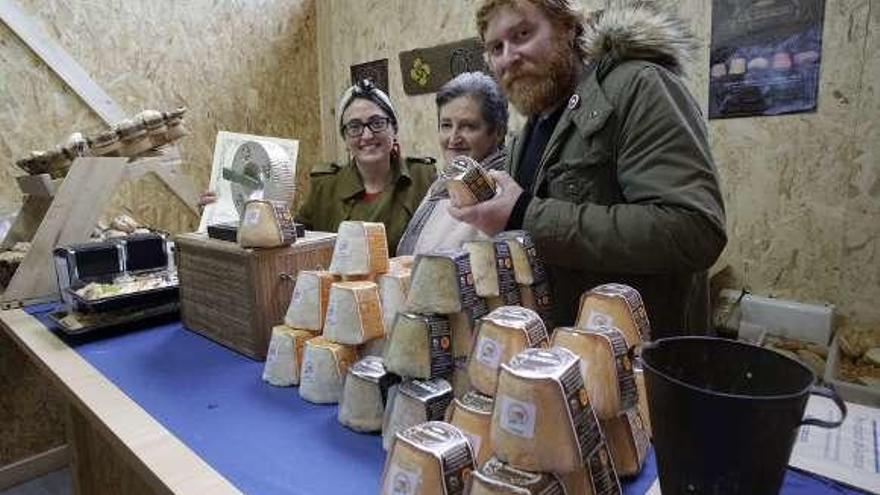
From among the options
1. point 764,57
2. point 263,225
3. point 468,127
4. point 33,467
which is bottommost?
point 33,467

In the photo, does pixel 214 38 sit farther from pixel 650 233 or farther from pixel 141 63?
pixel 650 233

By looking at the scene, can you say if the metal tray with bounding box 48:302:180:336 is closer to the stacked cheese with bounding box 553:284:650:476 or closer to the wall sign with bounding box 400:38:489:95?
the stacked cheese with bounding box 553:284:650:476

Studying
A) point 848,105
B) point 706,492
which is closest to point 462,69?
point 848,105

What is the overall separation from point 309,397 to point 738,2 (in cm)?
200

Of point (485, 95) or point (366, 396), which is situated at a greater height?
point (485, 95)

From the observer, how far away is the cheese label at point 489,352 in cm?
66

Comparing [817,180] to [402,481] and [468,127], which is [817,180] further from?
[402,481]

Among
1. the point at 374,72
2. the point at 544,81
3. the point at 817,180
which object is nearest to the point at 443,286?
the point at 544,81

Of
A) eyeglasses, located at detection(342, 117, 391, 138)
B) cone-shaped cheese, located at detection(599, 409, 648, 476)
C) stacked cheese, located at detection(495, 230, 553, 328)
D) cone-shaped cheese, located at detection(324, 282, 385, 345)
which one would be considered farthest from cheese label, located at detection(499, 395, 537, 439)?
eyeglasses, located at detection(342, 117, 391, 138)

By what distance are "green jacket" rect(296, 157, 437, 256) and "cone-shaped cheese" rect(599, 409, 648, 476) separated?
4.11 ft

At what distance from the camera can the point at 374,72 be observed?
11.1 ft

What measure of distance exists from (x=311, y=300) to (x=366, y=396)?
0.86 ft

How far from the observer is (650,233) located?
3.11 feet

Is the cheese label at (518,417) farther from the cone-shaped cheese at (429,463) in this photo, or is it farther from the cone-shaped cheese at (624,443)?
the cone-shaped cheese at (624,443)
